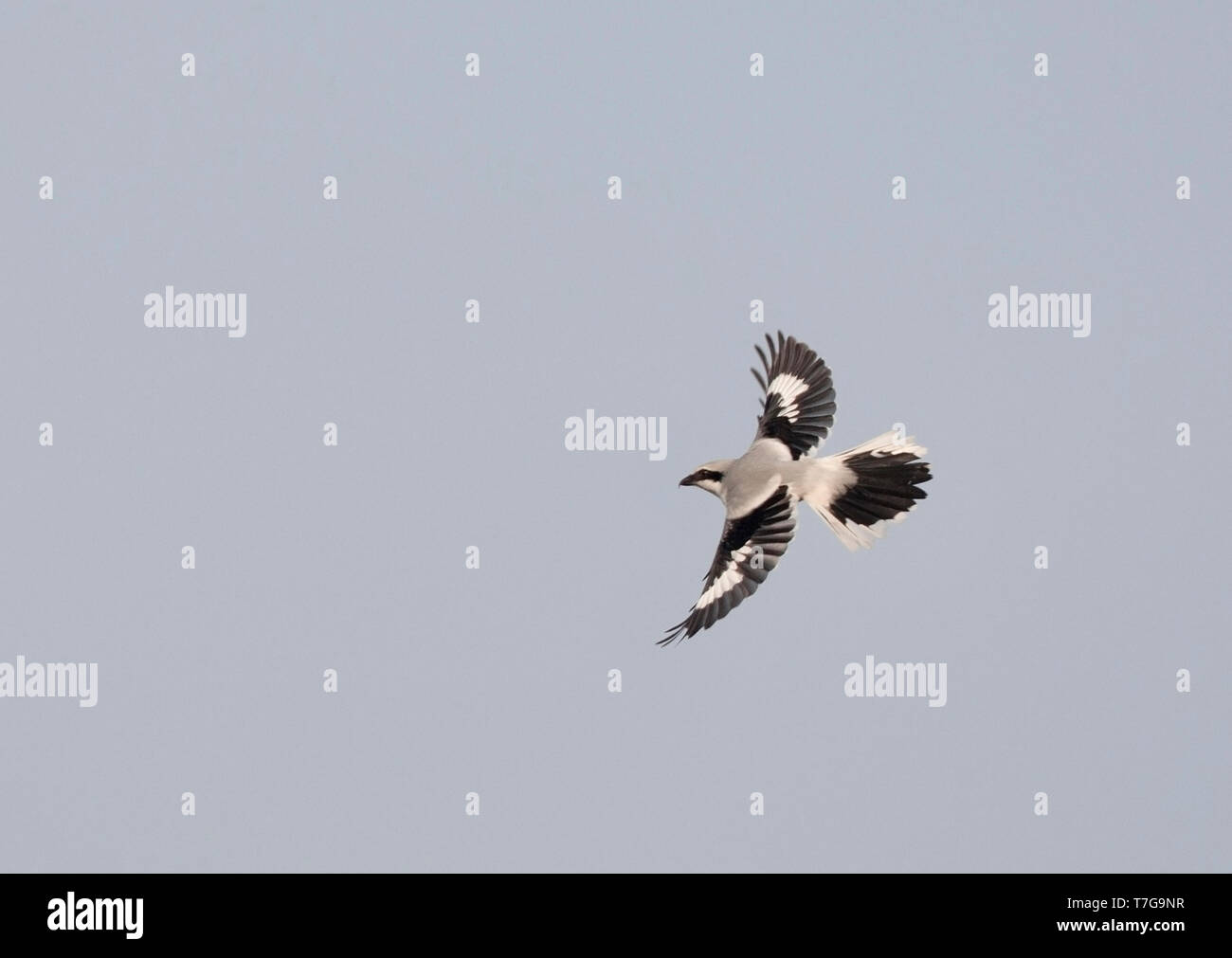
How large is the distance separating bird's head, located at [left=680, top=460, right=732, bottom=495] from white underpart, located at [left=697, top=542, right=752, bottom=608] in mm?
626

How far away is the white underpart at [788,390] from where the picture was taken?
1653 cm

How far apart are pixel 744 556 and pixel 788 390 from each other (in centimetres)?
179

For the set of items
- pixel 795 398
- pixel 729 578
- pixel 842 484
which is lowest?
pixel 729 578

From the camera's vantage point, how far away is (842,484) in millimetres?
15445

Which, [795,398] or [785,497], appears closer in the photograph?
[785,497]

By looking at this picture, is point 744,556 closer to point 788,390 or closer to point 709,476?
point 709,476

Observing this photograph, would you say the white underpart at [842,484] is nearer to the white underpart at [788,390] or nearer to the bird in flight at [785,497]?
the bird in flight at [785,497]

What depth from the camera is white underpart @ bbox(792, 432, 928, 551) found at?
1528cm

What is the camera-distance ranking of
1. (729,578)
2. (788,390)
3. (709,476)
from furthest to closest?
(788,390), (709,476), (729,578)

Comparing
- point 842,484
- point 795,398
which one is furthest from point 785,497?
point 795,398

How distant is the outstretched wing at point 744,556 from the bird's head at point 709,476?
1.42 feet

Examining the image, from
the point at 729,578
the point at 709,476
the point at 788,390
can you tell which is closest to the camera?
the point at 729,578
